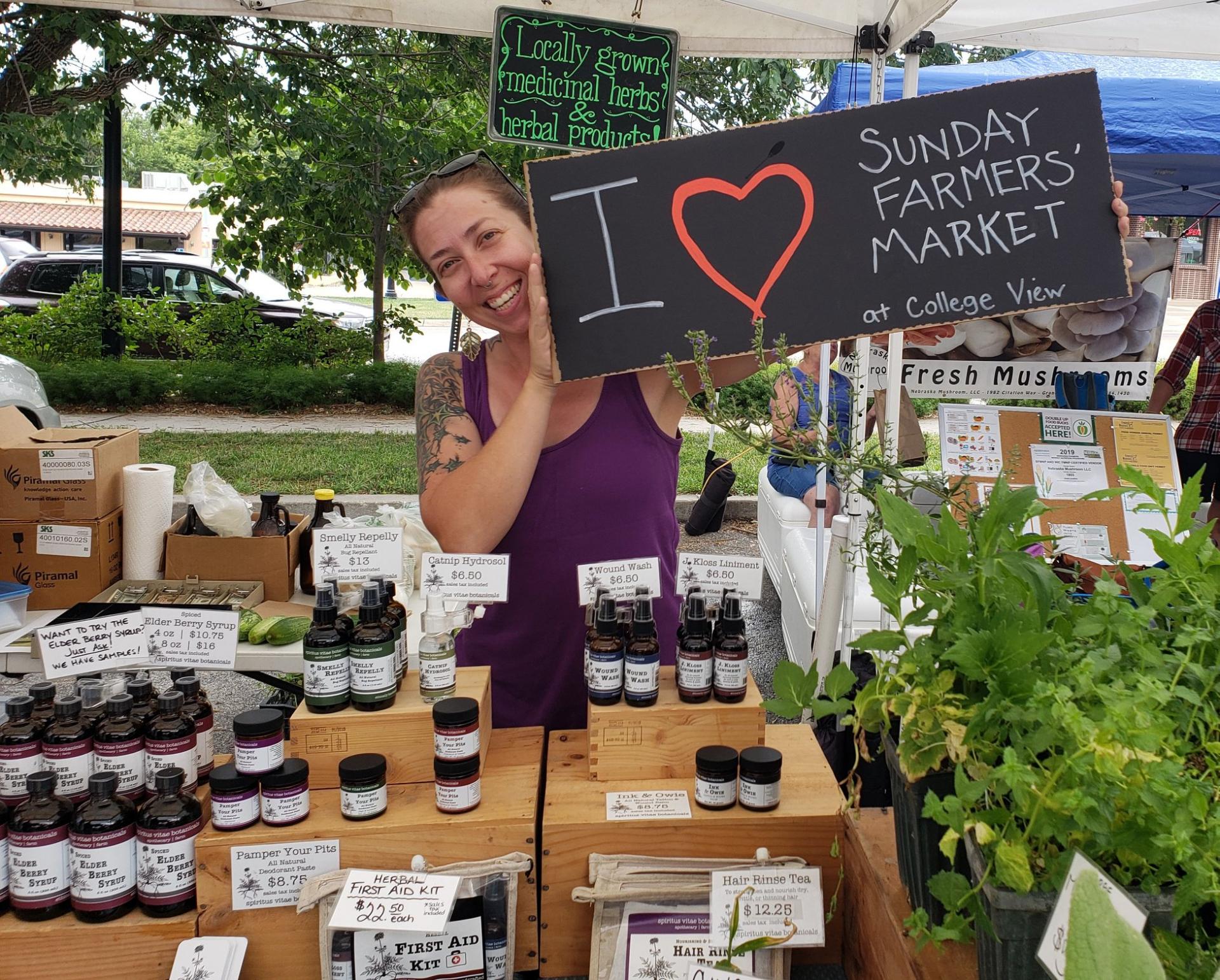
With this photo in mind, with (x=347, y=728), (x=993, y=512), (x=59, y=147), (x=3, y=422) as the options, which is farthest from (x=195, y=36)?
(x=993, y=512)

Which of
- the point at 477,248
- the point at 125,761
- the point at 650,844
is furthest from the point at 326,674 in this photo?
the point at 477,248

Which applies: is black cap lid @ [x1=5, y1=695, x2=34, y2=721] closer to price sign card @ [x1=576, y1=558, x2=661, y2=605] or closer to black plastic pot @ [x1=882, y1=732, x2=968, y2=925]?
price sign card @ [x1=576, y1=558, x2=661, y2=605]

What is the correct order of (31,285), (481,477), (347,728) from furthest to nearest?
(31,285), (481,477), (347,728)

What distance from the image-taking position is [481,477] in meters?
1.66

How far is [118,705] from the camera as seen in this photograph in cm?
135

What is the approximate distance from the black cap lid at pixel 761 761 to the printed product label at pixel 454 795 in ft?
1.24

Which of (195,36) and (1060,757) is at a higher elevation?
(195,36)

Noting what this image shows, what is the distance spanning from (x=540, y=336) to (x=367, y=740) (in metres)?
0.71

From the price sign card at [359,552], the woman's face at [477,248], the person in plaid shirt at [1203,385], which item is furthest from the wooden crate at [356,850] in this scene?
the person in plaid shirt at [1203,385]

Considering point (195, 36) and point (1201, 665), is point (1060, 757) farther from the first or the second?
point (195, 36)

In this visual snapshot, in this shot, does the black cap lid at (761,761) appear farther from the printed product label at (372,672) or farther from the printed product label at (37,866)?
the printed product label at (37,866)

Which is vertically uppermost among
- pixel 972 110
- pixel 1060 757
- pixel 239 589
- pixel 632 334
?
pixel 972 110

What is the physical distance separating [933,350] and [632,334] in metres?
2.19

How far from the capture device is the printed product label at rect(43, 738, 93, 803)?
4.30 ft
